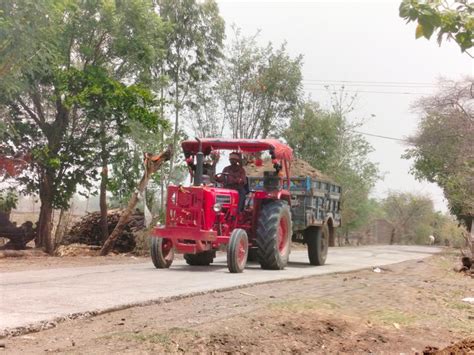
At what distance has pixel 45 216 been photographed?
66.3ft

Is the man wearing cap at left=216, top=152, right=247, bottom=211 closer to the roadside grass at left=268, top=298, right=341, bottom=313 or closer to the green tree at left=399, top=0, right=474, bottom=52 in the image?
the roadside grass at left=268, top=298, right=341, bottom=313

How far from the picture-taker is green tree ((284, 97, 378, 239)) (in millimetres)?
36594

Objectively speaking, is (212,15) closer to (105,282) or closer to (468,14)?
(105,282)

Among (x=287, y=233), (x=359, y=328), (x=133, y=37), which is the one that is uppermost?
(x=133, y=37)

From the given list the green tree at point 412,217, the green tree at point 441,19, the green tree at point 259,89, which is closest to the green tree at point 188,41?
the green tree at point 259,89

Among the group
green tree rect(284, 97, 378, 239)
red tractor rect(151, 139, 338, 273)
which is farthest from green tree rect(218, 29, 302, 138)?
red tractor rect(151, 139, 338, 273)

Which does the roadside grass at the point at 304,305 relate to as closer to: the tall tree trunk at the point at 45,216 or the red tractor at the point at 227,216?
the red tractor at the point at 227,216

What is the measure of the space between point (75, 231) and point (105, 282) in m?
14.1

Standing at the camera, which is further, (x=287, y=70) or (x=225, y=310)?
(x=287, y=70)

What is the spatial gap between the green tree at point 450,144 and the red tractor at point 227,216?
1159 cm

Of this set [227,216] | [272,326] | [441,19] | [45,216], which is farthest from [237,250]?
[45,216]

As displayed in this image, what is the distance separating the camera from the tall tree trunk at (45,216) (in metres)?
19.9

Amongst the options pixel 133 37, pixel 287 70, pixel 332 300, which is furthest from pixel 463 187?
pixel 332 300

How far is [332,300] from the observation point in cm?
841
